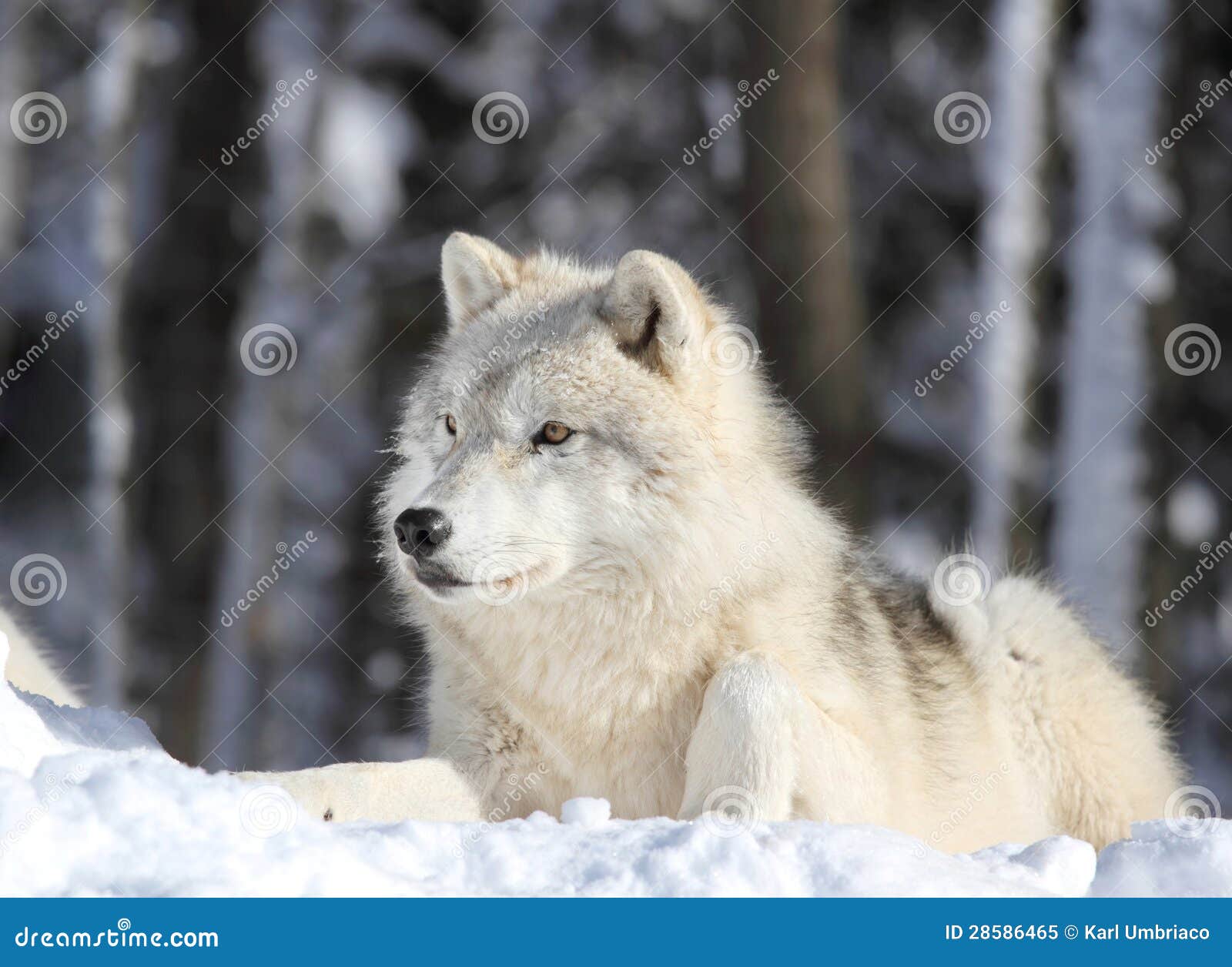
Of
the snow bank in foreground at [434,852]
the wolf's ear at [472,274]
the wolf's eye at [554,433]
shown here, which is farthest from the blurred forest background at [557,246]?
the snow bank in foreground at [434,852]

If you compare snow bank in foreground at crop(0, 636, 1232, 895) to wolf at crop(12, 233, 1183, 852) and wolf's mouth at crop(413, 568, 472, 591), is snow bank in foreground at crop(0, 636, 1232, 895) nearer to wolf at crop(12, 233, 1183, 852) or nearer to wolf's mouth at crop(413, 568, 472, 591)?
wolf at crop(12, 233, 1183, 852)

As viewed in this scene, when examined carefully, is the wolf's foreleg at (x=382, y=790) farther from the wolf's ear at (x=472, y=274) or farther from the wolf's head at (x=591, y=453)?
the wolf's ear at (x=472, y=274)

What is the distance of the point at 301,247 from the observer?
49.8ft

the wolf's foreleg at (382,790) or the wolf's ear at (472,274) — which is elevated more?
the wolf's ear at (472,274)

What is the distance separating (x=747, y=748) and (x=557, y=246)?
1008 cm

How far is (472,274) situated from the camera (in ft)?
18.4

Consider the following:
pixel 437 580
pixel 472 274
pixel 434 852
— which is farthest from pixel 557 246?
pixel 434 852

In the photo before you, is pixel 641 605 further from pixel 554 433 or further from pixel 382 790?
pixel 382 790

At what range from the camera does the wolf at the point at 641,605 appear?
14.0ft

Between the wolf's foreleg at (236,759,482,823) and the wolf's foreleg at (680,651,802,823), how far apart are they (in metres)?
0.75

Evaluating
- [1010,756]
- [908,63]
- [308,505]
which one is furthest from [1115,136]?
[308,505]

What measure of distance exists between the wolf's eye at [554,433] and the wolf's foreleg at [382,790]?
3.79 feet

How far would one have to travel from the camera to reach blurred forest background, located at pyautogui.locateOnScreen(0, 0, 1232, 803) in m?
11.1

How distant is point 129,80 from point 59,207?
2036 millimetres
